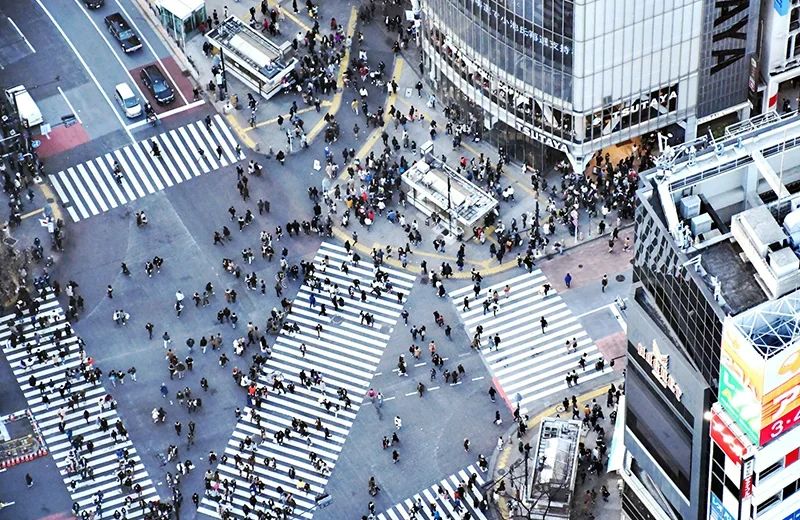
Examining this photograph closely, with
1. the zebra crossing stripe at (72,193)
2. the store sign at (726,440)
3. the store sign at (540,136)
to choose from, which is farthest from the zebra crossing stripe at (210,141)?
the store sign at (726,440)

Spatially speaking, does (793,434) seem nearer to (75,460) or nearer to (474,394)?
(474,394)

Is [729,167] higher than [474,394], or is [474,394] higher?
[474,394]

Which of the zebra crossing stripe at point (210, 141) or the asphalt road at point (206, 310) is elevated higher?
the zebra crossing stripe at point (210, 141)

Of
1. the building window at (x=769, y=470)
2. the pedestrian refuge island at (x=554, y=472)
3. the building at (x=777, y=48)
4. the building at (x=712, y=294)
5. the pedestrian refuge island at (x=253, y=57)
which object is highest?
the pedestrian refuge island at (x=253, y=57)

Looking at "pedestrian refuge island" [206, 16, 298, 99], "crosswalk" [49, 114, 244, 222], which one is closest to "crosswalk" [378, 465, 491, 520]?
"crosswalk" [49, 114, 244, 222]

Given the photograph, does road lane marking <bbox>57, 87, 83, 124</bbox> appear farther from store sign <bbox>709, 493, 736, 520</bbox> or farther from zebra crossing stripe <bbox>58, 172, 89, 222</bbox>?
store sign <bbox>709, 493, 736, 520</bbox>

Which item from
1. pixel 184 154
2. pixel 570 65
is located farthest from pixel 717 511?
pixel 184 154

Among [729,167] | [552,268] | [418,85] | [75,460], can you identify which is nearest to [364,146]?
[418,85]

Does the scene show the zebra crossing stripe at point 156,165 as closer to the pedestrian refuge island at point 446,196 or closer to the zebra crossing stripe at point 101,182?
the zebra crossing stripe at point 101,182
